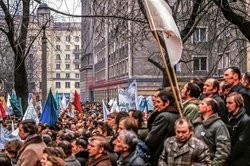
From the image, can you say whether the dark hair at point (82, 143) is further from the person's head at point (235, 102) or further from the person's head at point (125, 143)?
the person's head at point (235, 102)

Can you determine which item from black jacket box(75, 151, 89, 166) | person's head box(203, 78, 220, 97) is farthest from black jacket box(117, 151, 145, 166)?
person's head box(203, 78, 220, 97)

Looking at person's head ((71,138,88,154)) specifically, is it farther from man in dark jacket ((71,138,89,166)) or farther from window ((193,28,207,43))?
window ((193,28,207,43))

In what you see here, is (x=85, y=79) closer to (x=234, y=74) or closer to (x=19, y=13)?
(x=19, y=13)

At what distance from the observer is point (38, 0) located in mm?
14789

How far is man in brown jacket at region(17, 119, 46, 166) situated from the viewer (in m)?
6.08

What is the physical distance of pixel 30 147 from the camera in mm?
6172

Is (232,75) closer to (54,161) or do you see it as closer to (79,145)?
(79,145)

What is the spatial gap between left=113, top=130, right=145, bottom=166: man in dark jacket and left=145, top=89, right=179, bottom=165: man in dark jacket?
19.4 inches

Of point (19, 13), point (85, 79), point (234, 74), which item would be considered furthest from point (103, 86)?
point (234, 74)

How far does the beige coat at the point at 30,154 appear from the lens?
6066mm

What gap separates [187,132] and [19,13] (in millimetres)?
11780

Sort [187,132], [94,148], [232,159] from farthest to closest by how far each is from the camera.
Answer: [232,159] → [94,148] → [187,132]

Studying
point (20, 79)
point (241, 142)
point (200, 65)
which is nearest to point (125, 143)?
point (241, 142)

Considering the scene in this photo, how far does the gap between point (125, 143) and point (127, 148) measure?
0.07 m
